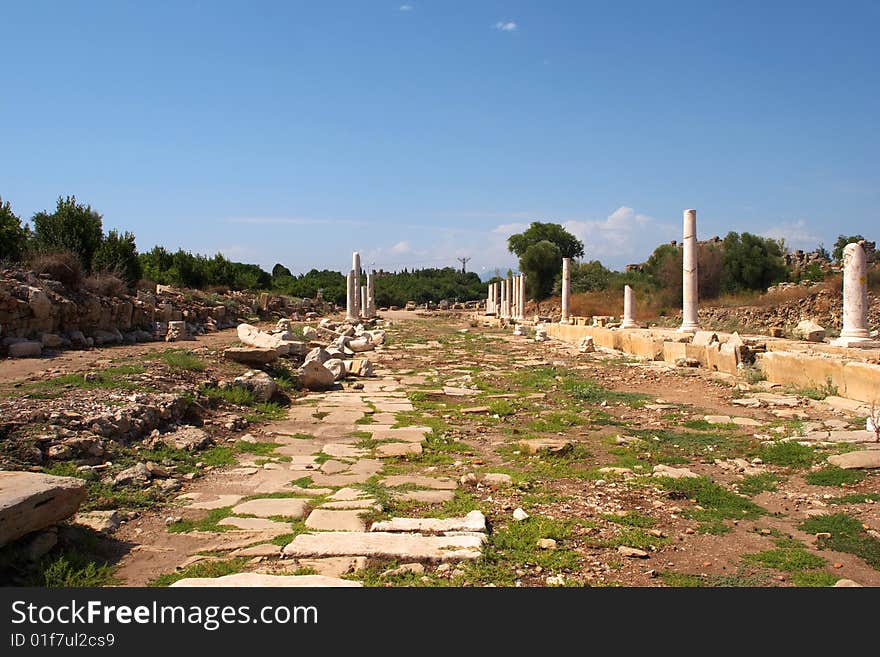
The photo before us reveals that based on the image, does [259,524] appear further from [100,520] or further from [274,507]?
[100,520]

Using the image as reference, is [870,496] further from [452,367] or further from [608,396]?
[452,367]

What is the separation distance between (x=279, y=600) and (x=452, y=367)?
12.7 m

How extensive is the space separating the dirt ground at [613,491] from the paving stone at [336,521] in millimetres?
177

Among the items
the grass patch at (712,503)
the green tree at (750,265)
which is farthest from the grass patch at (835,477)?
the green tree at (750,265)

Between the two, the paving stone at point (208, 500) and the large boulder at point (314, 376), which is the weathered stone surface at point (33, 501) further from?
the large boulder at point (314, 376)

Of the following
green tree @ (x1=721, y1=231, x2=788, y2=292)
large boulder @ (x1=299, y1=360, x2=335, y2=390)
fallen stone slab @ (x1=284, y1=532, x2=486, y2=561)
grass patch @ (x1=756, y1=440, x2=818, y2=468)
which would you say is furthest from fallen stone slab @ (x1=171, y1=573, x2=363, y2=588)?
green tree @ (x1=721, y1=231, x2=788, y2=292)

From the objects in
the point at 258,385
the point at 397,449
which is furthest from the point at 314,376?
the point at 397,449

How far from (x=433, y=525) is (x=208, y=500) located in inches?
82.1

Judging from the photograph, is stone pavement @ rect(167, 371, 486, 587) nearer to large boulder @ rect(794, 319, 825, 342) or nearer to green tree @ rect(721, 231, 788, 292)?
large boulder @ rect(794, 319, 825, 342)

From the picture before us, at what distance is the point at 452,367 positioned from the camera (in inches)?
622

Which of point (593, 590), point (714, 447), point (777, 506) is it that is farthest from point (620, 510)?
point (714, 447)

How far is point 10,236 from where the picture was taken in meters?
16.9

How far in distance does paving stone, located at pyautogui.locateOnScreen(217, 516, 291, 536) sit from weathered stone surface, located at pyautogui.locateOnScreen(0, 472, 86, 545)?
3.33 feet

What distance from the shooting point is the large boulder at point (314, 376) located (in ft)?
37.9
